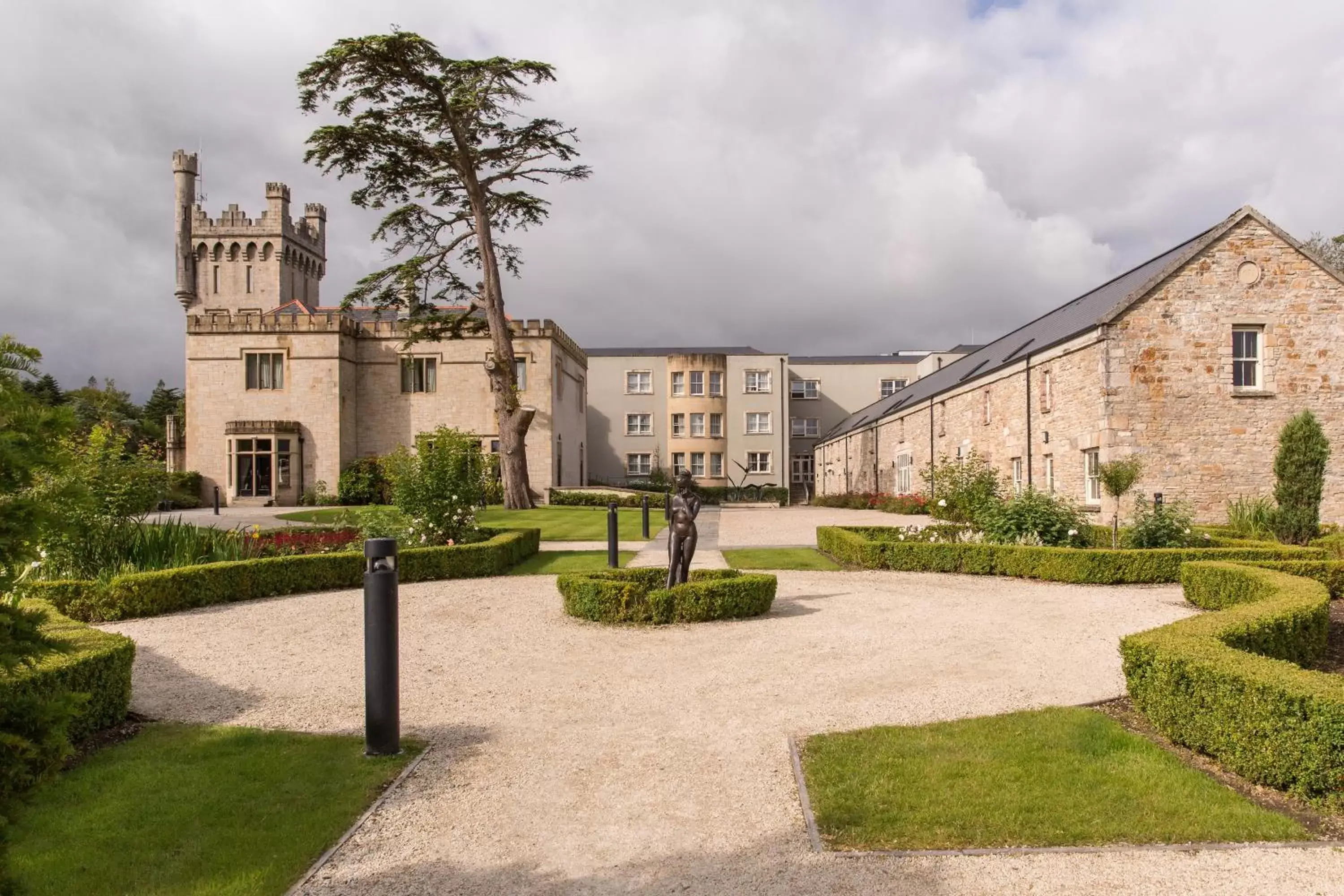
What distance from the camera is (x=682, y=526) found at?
1068 centimetres

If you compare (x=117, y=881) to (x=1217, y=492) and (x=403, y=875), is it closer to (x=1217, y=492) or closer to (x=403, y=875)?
(x=403, y=875)

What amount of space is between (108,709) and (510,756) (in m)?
3.26

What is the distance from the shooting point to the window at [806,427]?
61.2m

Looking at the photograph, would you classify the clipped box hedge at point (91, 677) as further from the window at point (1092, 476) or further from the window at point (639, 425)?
the window at point (639, 425)

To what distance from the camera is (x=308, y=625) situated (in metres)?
10.6

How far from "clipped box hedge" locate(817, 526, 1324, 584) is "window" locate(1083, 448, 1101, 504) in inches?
318

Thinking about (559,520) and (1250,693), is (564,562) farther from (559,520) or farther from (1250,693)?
(1250,693)

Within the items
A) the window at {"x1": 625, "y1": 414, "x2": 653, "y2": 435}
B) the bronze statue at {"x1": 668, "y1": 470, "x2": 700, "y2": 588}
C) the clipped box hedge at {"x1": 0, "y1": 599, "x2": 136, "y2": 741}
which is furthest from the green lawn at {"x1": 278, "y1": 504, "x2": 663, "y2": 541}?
the window at {"x1": 625, "y1": 414, "x2": 653, "y2": 435}

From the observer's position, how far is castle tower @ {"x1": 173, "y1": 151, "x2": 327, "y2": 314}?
2217 inches

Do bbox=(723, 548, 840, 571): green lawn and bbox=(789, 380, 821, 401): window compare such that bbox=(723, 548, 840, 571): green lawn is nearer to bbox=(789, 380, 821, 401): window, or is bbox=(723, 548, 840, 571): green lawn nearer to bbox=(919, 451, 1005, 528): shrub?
bbox=(919, 451, 1005, 528): shrub

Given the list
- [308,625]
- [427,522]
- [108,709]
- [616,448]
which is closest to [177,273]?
[616,448]

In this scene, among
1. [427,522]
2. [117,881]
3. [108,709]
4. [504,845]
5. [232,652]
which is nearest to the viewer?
[117,881]

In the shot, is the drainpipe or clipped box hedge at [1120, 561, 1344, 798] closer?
clipped box hedge at [1120, 561, 1344, 798]

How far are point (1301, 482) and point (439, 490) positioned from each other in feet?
57.6
